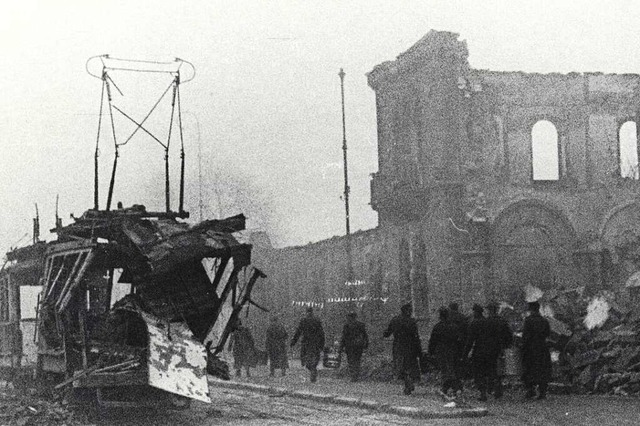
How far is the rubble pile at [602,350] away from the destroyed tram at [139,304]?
6.19 m

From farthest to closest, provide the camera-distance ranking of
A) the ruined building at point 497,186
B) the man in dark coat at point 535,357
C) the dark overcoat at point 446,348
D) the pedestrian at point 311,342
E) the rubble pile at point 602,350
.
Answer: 1. the ruined building at point 497,186
2. the pedestrian at point 311,342
3. the rubble pile at point 602,350
4. the dark overcoat at point 446,348
5. the man in dark coat at point 535,357

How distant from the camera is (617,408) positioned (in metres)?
13.6

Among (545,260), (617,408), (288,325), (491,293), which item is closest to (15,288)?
(617,408)

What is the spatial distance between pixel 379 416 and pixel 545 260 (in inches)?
849

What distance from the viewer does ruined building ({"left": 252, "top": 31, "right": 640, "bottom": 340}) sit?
110 feet

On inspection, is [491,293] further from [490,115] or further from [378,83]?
[378,83]

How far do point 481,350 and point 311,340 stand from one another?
6706 mm

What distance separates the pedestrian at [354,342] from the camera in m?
21.0

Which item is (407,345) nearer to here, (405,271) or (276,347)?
(276,347)

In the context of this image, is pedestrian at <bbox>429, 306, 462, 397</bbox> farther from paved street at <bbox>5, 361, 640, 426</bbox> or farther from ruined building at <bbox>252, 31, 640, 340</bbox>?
ruined building at <bbox>252, 31, 640, 340</bbox>

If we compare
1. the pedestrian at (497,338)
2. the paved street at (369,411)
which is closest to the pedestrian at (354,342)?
the paved street at (369,411)

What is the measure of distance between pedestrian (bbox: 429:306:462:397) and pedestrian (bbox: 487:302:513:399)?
60 cm

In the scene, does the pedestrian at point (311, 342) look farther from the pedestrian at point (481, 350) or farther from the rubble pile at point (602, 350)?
the pedestrian at point (481, 350)

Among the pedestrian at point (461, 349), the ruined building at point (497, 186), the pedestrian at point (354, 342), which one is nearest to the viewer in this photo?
the pedestrian at point (461, 349)
